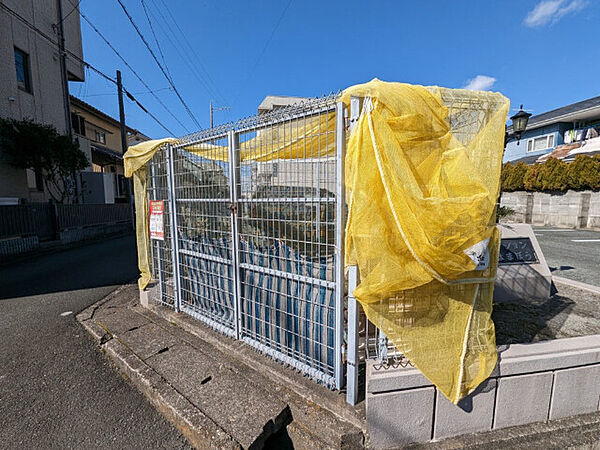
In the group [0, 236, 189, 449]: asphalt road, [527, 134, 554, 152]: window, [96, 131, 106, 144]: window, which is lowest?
[0, 236, 189, 449]: asphalt road

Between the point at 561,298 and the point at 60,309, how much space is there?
7.48 meters

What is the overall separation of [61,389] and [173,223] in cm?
189

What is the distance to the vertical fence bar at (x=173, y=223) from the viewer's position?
3.28 metres

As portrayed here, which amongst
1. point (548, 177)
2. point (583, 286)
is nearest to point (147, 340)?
point (583, 286)

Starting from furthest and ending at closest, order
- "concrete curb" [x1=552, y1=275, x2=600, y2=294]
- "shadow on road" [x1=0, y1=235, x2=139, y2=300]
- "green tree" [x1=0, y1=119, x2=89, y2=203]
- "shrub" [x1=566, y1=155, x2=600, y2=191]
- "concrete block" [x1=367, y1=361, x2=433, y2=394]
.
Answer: "shrub" [x1=566, y1=155, x2=600, y2=191] → "green tree" [x1=0, y1=119, x2=89, y2=203] → "shadow on road" [x1=0, y1=235, x2=139, y2=300] → "concrete curb" [x1=552, y1=275, x2=600, y2=294] → "concrete block" [x1=367, y1=361, x2=433, y2=394]

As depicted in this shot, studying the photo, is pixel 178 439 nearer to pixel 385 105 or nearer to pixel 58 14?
pixel 385 105

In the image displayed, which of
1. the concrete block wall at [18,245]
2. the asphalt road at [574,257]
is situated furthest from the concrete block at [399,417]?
the concrete block wall at [18,245]

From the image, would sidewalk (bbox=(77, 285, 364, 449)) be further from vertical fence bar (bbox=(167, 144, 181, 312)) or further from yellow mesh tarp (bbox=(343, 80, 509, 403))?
yellow mesh tarp (bbox=(343, 80, 509, 403))

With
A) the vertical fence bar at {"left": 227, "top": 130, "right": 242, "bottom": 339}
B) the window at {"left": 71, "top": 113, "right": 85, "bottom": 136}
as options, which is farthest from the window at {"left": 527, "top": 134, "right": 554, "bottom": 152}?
the window at {"left": 71, "top": 113, "right": 85, "bottom": 136}

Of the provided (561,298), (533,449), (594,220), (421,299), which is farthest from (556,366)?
(594,220)

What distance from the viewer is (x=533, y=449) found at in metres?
1.83

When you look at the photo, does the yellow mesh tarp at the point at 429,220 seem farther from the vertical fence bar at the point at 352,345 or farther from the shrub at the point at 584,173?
the shrub at the point at 584,173

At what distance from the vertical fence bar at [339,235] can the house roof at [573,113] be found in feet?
69.2

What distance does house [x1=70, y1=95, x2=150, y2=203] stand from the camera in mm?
13453
